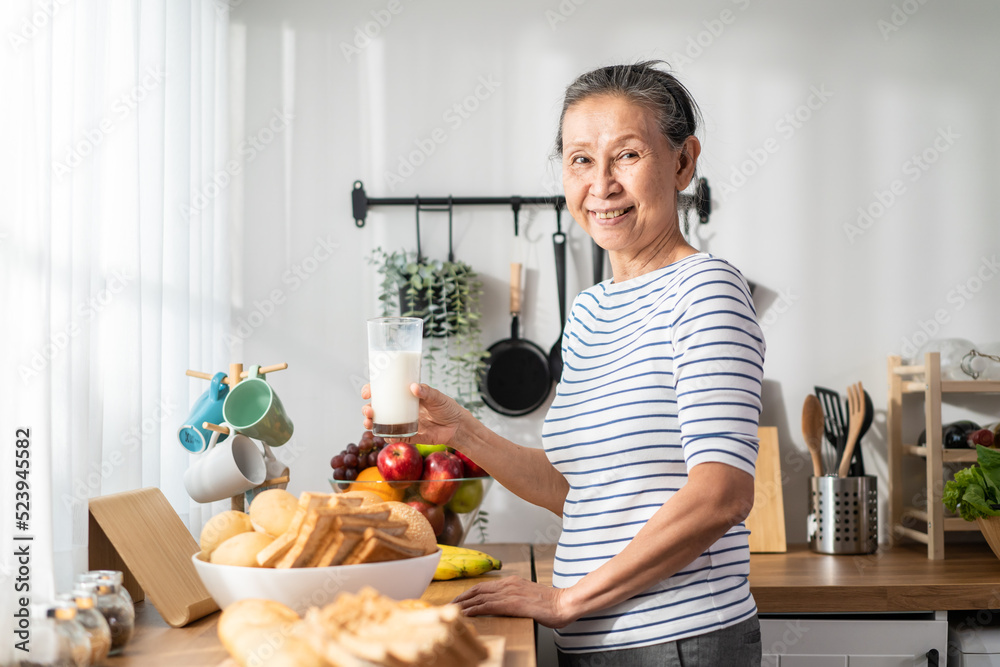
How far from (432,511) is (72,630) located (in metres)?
0.77

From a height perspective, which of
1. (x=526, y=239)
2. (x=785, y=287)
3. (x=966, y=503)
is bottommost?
(x=966, y=503)

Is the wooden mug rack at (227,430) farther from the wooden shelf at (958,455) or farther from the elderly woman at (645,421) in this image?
the wooden shelf at (958,455)

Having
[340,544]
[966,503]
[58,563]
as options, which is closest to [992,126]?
[966,503]

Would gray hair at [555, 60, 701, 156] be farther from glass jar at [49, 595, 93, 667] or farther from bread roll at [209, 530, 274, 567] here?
glass jar at [49, 595, 93, 667]

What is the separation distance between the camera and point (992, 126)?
2145 millimetres

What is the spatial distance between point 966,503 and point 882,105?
1.06 m

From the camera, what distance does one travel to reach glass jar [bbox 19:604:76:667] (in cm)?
72

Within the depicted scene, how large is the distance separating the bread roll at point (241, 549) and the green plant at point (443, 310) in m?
1.23

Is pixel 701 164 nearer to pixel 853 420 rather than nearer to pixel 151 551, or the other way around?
pixel 853 420

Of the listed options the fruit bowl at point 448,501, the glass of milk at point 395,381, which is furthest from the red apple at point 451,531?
the glass of milk at point 395,381

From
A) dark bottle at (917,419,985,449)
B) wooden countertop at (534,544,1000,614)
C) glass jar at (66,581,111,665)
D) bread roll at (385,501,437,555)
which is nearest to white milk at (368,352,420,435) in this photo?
bread roll at (385,501,437,555)

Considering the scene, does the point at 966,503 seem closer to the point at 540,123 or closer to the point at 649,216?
the point at 649,216

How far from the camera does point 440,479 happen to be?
1437mm

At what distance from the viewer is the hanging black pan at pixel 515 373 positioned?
212 centimetres
